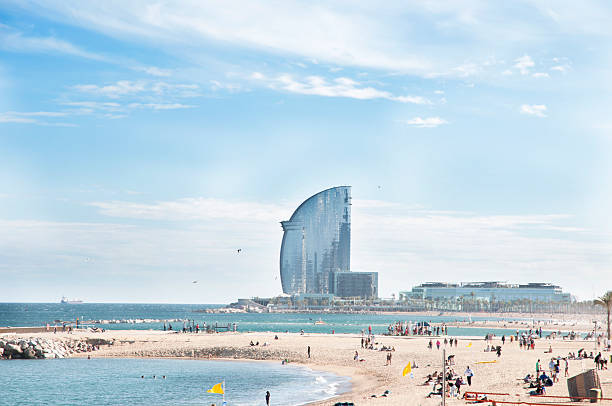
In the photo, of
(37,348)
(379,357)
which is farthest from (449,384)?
(37,348)

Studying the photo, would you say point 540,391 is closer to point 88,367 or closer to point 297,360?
point 297,360

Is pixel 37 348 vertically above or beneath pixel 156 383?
above

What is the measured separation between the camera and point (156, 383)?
42.6 m

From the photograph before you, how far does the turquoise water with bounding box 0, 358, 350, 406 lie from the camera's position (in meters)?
36.6

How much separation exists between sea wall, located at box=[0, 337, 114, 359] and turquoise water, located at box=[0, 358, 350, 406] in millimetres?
2096

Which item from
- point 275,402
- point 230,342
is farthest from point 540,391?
point 230,342

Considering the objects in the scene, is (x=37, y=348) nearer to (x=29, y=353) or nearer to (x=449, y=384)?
(x=29, y=353)

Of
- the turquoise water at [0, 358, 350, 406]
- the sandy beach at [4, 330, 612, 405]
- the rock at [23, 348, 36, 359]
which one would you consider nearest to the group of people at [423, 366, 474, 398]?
the sandy beach at [4, 330, 612, 405]

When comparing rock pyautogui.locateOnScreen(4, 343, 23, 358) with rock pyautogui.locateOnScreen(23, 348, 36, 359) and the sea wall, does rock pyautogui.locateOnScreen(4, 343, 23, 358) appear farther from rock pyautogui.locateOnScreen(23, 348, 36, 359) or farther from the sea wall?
rock pyautogui.locateOnScreen(23, 348, 36, 359)

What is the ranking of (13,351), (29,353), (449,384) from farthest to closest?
(29,353)
(13,351)
(449,384)

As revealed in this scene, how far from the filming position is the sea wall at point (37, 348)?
187ft

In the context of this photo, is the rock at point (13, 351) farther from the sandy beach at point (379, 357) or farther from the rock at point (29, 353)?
the sandy beach at point (379, 357)

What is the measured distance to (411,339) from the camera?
237 feet

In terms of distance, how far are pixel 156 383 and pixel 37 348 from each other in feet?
67.3
